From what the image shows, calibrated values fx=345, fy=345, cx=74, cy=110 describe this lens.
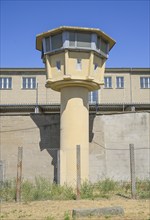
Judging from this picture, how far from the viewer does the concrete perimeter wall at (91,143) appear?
18.9 meters

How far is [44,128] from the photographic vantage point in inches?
763

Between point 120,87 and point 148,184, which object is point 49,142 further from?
point 120,87

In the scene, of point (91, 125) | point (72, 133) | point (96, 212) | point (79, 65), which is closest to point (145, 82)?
point (91, 125)

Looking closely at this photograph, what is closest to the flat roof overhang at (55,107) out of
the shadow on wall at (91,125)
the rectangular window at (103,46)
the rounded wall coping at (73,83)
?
the shadow on wall at (91,125)

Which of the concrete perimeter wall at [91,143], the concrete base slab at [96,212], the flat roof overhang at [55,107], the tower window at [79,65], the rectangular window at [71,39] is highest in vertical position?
the rectangular window at [71,39]

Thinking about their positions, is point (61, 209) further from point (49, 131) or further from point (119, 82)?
point (119, 82)

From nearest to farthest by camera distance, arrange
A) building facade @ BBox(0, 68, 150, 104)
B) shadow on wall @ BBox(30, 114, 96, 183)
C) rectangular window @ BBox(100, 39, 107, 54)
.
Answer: rectangular window @ BBox(100, 39, 107, 54) → shadow on wall @ BBox(30, 114, 96, 183) → building facade @ BBox(0, 68, 150, 104)

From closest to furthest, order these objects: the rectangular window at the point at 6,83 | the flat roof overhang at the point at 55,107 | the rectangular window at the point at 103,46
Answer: the rectangular window at the point at 103,46
the flat roof overhang at the point at 55,107
the rectangular window at the point at 6,83

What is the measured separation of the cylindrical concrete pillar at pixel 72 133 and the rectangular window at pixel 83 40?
7.39 ft

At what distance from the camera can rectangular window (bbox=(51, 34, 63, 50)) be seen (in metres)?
17.5

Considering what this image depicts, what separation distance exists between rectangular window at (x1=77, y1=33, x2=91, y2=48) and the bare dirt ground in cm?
789

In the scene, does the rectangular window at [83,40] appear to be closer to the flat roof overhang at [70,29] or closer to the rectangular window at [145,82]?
the flat roof overhang at [70,29]

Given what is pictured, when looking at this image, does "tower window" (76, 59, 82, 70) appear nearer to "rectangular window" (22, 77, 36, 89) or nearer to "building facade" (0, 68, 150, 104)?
"building facade" (0, 68, 150, 104)

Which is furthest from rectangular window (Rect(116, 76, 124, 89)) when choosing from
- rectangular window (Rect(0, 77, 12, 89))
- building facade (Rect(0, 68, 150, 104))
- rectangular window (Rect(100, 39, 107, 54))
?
rectangular window (Rect(100, 39, 107, 54))
